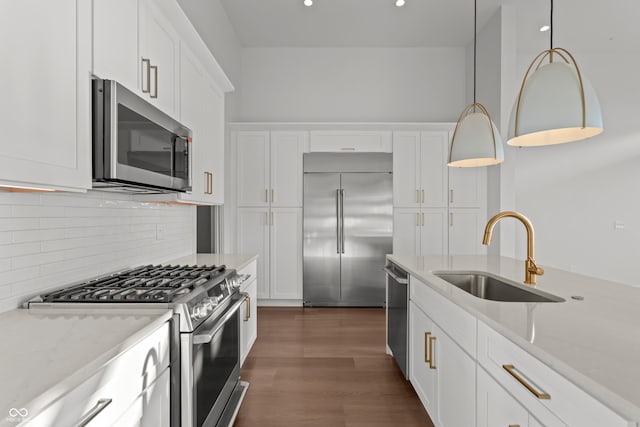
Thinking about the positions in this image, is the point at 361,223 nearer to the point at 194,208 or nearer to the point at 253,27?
the point at 194,208

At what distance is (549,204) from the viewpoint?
213 inches

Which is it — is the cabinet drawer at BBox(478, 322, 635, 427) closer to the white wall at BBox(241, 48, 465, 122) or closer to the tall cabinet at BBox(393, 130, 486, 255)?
the tall cabinet at BBox(393, 130, 486, 255)

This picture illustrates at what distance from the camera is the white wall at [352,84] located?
5.23m

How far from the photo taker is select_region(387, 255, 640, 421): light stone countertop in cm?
Answer: 75

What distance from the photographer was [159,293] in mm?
1448

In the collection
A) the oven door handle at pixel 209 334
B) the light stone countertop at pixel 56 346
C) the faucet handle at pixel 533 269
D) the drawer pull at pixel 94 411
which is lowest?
the oven door handle at pixel 209 334

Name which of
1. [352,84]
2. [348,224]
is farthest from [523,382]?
[352,84]

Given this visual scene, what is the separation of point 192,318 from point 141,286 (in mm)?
391

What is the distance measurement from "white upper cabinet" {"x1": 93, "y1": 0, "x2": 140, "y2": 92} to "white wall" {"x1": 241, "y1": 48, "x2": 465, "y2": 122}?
362cm

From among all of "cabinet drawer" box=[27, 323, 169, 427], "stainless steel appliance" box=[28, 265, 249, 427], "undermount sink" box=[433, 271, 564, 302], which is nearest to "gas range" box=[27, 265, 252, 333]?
"stainless steel appliance" box=[28, 265, 249, 427]

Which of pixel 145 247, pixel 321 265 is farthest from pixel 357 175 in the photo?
pixel 145 247

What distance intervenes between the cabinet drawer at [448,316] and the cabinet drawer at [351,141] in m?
2.75

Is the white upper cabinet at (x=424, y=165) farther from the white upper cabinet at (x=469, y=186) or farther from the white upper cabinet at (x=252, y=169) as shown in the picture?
the white upper cabinet at (x=252, y=169)

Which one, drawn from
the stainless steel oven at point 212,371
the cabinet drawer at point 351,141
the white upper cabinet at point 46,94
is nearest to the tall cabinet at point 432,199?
the cabinet drawer at point 351,141
